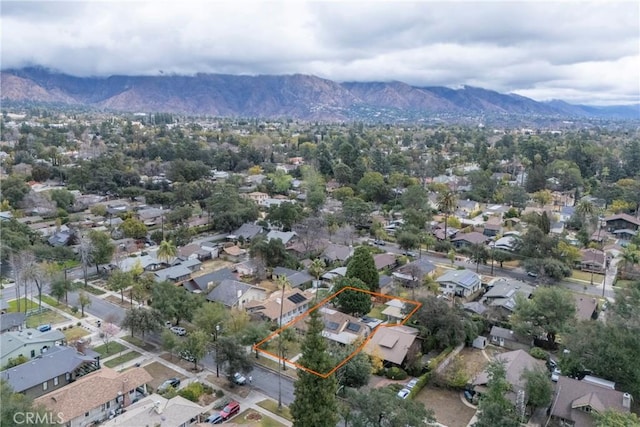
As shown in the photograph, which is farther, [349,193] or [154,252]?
[349,193]

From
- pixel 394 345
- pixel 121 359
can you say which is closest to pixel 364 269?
pixel 394 345

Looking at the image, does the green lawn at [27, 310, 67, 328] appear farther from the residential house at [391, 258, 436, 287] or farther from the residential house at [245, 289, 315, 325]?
the residential house at [391, 258, 436, 287]

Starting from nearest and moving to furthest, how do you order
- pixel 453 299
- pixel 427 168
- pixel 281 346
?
pixel 281 346 → pixel 453 299 → pixel 427 168

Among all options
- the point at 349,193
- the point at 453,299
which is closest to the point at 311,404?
the point at 453,299

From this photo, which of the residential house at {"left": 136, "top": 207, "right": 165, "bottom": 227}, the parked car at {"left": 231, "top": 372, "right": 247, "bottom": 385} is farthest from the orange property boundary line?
the residential house at {"left": 136, "top": 207, "right": 165, "bottom": 227}

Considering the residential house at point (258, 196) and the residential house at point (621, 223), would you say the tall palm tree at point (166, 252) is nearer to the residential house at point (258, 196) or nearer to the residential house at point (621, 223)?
the residential house at point (258, 196)

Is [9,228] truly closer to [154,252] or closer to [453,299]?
[154,252]
